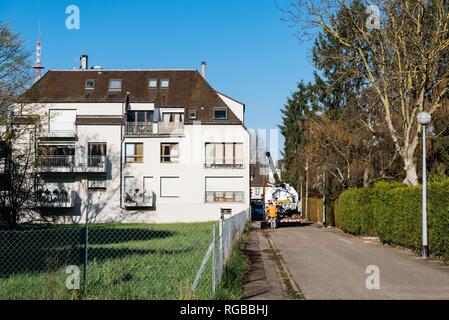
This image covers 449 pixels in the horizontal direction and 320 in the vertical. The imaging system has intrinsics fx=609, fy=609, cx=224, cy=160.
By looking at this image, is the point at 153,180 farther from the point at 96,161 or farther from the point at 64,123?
the point at 64,123

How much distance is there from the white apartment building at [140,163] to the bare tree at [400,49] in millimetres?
23905

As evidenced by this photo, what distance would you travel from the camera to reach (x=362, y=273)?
14.3 m

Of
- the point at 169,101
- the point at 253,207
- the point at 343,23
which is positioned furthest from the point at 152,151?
the point at 343,23

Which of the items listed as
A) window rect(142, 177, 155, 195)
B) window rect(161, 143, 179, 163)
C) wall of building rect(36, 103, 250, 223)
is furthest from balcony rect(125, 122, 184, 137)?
window rect(142, 177, 155, 195)

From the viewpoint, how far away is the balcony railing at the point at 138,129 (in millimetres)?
51438

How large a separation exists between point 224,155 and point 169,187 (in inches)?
211

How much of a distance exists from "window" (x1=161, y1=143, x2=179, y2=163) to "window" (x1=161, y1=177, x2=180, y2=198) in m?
1.58

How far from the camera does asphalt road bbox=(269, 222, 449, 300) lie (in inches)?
436

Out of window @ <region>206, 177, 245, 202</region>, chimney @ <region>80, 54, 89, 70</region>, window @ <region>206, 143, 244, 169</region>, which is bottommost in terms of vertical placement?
window @ <region>206, 177, 245, 202</region>

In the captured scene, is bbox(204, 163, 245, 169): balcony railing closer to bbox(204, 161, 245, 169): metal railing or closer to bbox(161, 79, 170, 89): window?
bbox(204, 161, 245, 169): metal railing

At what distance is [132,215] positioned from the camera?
51.0 meters

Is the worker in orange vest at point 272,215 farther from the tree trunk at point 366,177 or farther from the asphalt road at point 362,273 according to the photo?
the asphalt road at point 362,273

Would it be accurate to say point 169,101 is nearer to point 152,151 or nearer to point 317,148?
point 152,151
